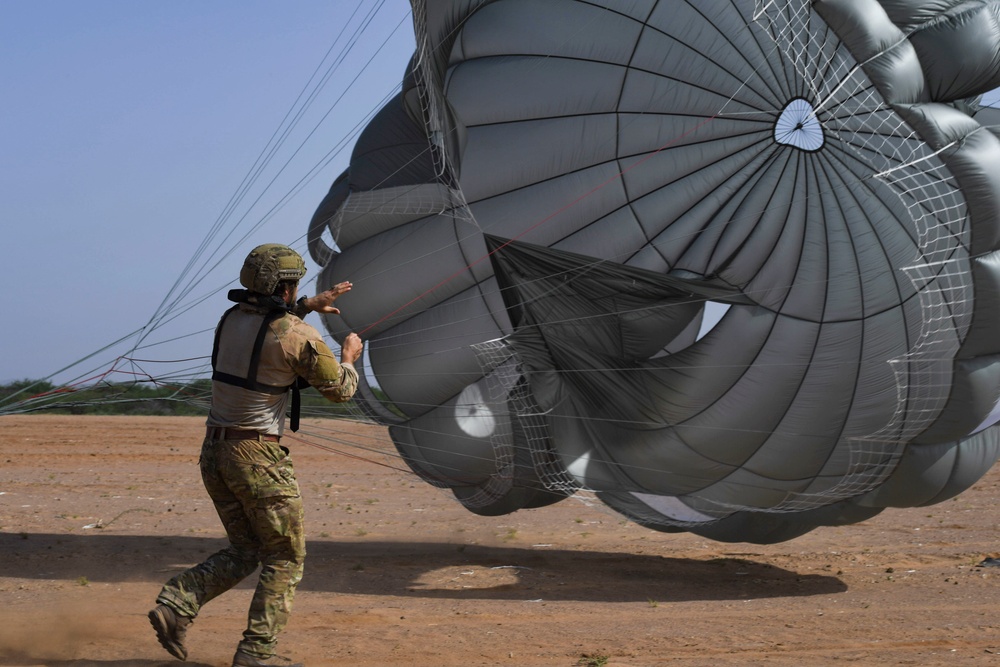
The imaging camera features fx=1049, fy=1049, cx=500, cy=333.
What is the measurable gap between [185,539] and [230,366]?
4719 millimetres

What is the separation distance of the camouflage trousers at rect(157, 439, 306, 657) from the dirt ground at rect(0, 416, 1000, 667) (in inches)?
18.1

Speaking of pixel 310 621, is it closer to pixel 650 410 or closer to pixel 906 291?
pixel 650 410

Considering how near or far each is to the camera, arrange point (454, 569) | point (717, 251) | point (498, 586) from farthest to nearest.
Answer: point (454, 569), point (498, 586), point (717, 251)

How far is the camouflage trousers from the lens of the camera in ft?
13.7

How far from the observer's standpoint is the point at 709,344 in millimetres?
6547

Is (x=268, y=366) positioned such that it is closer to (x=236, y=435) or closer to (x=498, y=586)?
(x=236, y=435)

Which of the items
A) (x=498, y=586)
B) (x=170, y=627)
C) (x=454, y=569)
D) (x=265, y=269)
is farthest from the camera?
(x=454, y=569)

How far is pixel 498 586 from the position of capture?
696 centimetres

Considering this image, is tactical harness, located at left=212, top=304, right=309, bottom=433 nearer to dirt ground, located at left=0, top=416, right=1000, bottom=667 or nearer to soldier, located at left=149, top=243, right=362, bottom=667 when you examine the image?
soldier, located at left=149, top=243, right=362, bottom=667

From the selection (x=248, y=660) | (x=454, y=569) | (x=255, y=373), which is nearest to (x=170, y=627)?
(x=248, y=660)

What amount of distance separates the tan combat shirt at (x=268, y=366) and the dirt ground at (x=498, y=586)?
1.12 meters

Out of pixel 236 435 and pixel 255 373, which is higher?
pixel 255 373

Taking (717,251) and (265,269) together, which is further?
(717,251)

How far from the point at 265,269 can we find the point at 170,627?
57.5 inches
